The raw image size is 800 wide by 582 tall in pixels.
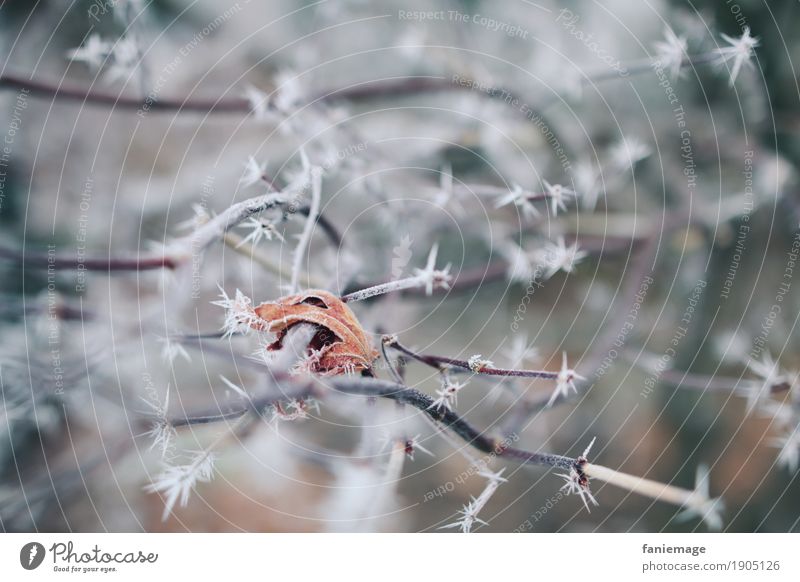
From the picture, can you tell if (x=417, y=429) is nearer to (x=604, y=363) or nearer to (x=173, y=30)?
(x=604, y=363)

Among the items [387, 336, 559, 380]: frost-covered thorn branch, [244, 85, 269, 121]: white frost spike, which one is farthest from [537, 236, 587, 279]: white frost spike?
[244, 85, 269, 121]: white frost spike

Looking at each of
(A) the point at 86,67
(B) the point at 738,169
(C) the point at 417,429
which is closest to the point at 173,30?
(A) the point at 86,67

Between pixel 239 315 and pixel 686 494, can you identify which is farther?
pixel 686 494

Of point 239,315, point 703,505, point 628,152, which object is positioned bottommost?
point 703,505

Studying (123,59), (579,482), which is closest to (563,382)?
(579,482)

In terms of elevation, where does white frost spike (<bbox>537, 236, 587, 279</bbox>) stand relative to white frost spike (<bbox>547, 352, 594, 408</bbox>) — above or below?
above

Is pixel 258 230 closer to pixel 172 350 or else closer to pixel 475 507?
pixel 172 350

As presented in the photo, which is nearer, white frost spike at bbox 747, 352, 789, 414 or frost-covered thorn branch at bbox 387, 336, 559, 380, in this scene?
frost-covered thorn branch at bbox 387, 336, 559, 380

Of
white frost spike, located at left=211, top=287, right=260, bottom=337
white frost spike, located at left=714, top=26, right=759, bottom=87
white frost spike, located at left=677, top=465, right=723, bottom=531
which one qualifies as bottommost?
white frost spike, located at left=677, top=465, right=723, bottom=531

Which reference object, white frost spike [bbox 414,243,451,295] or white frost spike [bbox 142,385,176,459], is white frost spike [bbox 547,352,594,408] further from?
white frost spike [bbox 142,385,176,459]
